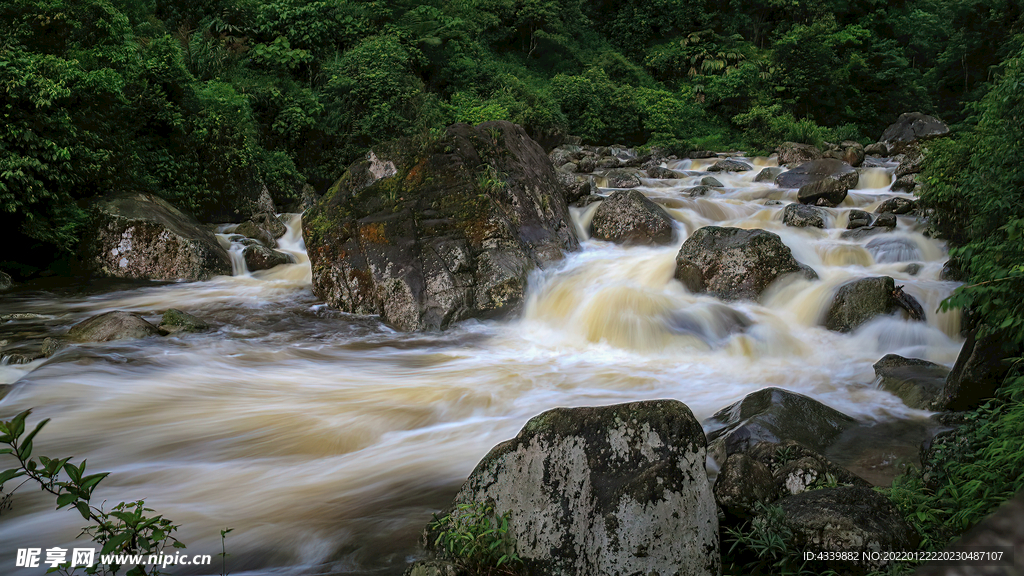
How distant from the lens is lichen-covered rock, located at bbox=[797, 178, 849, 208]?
44.0 ft

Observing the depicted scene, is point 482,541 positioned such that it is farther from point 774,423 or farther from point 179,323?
point 179,323

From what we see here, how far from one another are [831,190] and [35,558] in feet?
48.2

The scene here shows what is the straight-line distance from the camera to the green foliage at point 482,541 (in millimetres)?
2912

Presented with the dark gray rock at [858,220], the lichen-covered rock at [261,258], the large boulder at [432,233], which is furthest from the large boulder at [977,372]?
the lichen-covered rock at [261,258]

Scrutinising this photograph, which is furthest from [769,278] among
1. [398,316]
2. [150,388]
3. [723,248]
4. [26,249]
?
[26,249]

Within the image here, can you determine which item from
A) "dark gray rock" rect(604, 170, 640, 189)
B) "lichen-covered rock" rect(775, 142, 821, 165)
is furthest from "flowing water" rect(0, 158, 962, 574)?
"lichen-covered rock" rect(775, 142, 821, 165)

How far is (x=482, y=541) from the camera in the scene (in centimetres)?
299

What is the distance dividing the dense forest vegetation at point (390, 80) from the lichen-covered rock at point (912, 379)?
2.95m

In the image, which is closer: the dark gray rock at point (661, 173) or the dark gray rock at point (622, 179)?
the dark gray rock at point (622, 179)

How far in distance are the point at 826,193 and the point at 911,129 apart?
44.1ft

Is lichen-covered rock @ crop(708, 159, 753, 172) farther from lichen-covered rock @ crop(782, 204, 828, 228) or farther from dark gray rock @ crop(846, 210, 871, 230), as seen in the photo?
dark gray rock @ crop(846, 210, 871, 230)

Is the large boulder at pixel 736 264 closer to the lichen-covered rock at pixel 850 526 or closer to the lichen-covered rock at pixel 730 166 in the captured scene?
the lichen-covered rock at pixel 850 526

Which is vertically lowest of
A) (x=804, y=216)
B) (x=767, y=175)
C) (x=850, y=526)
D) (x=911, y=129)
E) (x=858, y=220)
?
(x=850, y=526)

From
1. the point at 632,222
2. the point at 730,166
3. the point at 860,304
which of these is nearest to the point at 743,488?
the point at 860,304
